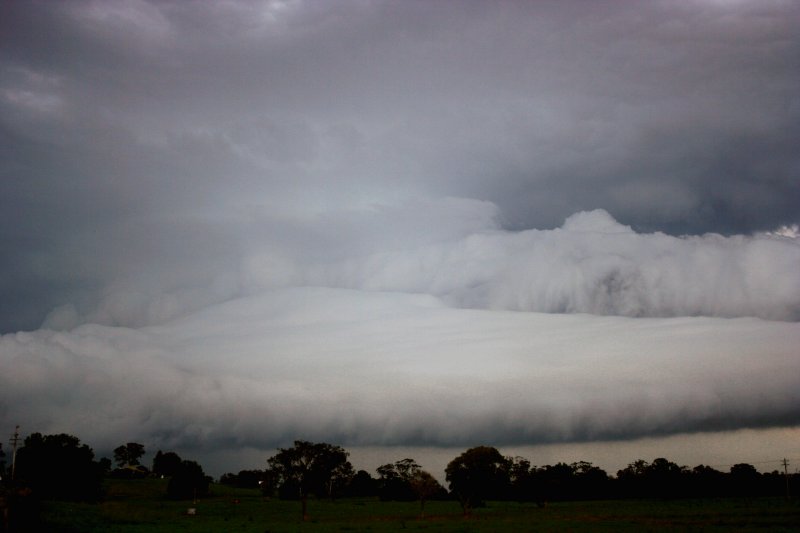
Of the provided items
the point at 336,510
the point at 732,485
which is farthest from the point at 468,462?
the point at 732,485

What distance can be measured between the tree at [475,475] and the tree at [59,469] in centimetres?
7534

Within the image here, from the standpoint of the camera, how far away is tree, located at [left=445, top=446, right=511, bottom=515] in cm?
14338

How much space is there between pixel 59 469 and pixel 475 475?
8577cm

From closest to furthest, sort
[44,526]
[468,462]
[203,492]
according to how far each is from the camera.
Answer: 1. [44,526]
2. [468,462]
3. [203,492]

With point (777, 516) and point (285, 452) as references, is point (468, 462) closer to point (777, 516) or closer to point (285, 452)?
point (285, 452)

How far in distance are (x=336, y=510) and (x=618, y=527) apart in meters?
69.8

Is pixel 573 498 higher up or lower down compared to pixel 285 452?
lower down

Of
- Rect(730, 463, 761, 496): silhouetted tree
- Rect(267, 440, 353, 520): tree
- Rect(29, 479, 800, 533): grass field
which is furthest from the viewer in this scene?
Rect(730, 463, 761, 496): silhouetted tree

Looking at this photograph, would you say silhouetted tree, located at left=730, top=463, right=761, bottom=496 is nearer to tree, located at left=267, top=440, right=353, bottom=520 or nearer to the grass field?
the grass field

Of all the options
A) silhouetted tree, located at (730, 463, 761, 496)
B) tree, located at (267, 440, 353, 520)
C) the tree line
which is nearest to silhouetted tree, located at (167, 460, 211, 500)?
the tree line

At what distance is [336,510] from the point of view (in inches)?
5497

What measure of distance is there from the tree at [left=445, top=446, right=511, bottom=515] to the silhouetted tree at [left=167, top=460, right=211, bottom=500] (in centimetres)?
6484

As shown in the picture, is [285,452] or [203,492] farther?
[203,492]

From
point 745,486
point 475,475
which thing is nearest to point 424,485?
point 475,475
